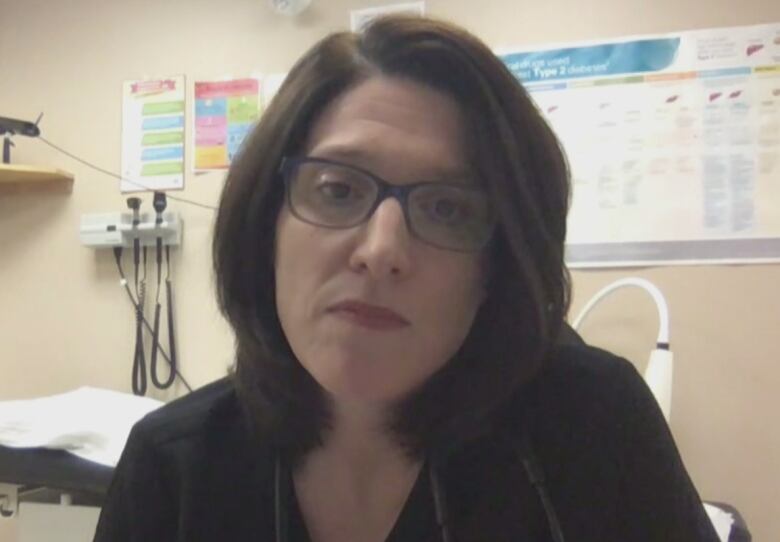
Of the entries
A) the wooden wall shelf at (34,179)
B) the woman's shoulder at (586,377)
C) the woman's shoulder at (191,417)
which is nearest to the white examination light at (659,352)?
the woman's shoulder at (586,377)

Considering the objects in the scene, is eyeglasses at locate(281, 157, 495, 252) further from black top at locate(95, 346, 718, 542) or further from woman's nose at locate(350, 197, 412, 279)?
black top at locate(95, 346, 718, 542)

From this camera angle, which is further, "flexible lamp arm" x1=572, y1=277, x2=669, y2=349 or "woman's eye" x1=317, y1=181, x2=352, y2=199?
"flexible lamp arm" x1=572, y1=277, x2=669, y2=349

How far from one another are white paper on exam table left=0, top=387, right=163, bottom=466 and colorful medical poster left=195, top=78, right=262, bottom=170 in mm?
780

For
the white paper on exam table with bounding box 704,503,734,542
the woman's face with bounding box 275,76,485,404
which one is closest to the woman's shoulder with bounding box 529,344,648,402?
the woman's face with bounding box 275,76,485,404

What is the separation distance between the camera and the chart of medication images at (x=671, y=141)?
1.91 metres

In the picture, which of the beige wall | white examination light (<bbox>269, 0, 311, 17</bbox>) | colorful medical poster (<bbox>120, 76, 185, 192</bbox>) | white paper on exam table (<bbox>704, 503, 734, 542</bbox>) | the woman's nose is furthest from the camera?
colorful medical poster (<bbox>120, 76, 185, 192</bbox>)

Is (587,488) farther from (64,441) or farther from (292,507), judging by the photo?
(64,441)

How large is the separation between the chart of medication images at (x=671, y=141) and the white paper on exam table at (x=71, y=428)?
3.47 ft

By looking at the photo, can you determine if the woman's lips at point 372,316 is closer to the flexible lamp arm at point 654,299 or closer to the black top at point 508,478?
the black top at point 508,478

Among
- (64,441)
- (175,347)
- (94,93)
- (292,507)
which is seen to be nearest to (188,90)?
(94,93)

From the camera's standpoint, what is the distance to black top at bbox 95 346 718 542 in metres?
0.85

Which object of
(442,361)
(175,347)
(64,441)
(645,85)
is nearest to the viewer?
(442,361)

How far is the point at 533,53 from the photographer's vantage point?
2.07m

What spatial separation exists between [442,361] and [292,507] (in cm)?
25
